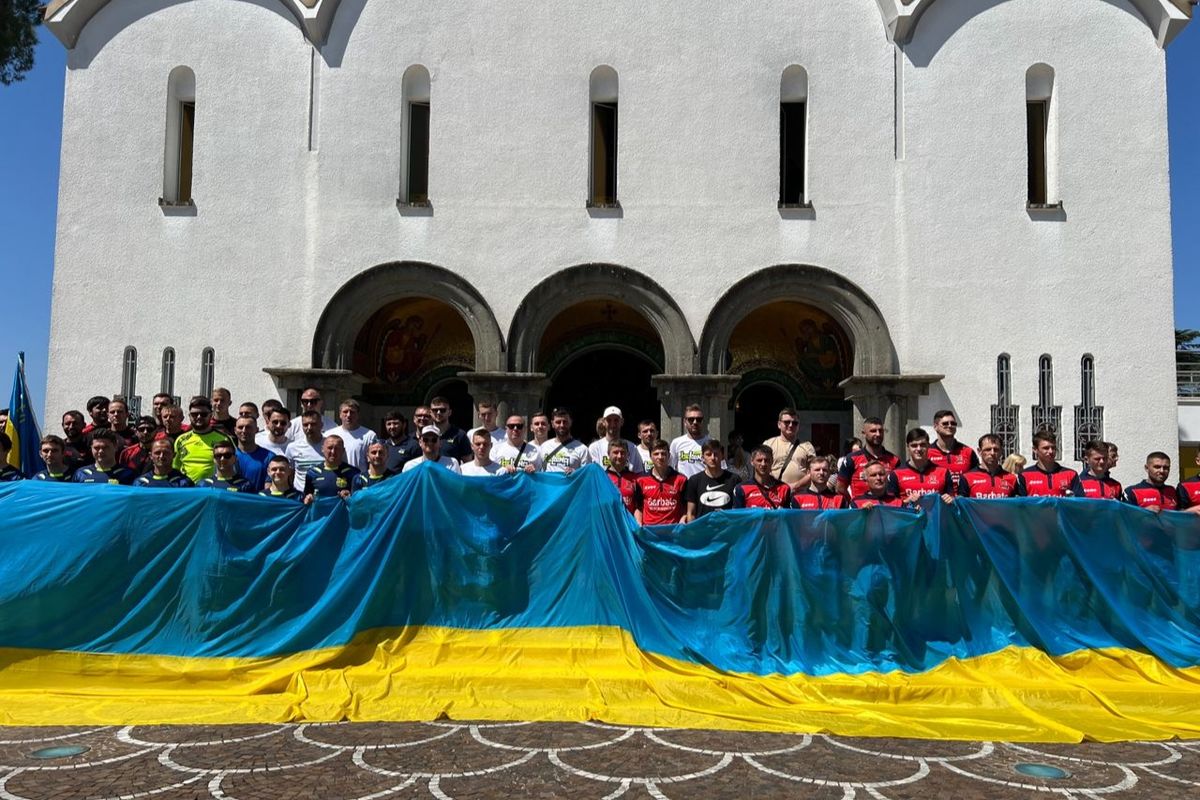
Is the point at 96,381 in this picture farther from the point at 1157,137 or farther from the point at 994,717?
the point at 1157,137

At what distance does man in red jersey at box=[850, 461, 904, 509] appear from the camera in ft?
23.1

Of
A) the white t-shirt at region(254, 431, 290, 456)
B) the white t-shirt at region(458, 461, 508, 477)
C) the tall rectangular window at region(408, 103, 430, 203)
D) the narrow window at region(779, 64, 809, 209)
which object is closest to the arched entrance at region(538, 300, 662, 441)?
the tall rectangular window at region(408, 103, 430, 203)

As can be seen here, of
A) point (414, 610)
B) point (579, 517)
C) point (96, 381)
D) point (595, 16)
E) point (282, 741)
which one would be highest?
point (595, 16)

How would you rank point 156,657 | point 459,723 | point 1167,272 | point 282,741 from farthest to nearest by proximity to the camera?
1. point 1167,272
2. point 156,657
3. point 459,723
4. point 282,741

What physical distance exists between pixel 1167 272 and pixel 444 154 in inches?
372

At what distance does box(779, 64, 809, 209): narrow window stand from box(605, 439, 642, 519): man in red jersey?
6379 millimetres

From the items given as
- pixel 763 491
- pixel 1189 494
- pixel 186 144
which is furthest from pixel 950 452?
pixel 186 144

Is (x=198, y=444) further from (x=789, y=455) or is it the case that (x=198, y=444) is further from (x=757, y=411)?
(x=757, y=411)

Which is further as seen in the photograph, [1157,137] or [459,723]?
[1157,137]

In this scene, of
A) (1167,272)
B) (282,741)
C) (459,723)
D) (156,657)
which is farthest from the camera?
(1167,272)

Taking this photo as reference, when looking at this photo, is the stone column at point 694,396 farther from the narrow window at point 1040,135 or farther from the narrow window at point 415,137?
the narrow window at point 1040,135

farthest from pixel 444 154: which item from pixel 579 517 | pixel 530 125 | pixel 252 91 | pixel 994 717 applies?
pixel 994 717

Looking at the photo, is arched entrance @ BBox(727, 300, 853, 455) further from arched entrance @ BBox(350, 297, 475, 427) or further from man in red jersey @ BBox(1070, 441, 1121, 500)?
man in red jersey @ BBox(1070, 441, 1121, 500)

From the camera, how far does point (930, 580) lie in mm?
6699
